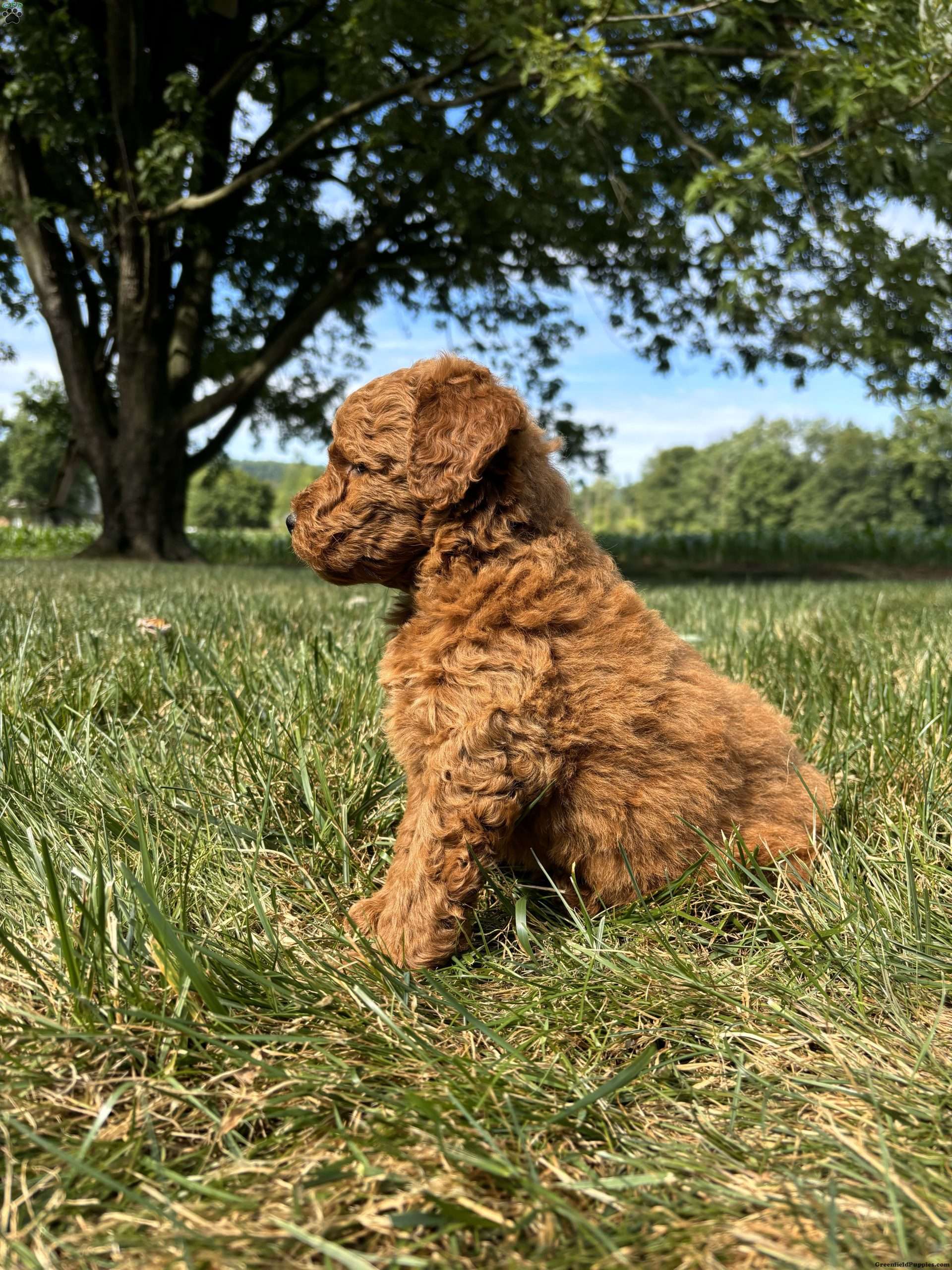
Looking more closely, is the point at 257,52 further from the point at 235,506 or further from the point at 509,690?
the point at 235,506

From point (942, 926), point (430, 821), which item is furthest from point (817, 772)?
point (430, 821)

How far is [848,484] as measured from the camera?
85.8 meters

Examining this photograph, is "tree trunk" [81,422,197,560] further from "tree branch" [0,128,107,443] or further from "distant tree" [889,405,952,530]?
"distant tree" [889,405,952,530]

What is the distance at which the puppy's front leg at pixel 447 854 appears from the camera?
1789 millimetres

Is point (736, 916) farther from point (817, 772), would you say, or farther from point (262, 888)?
point (262, 888)

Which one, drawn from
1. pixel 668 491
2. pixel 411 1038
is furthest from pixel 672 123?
pixel 668 491

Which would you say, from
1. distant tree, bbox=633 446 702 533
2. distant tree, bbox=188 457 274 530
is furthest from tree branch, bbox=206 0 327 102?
distant tree, bbox=633 446 702 533

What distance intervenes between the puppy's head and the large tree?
5.24 metres

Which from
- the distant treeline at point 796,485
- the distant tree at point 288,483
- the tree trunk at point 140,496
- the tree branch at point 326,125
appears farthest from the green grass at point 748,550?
the distant tree at point 288,483

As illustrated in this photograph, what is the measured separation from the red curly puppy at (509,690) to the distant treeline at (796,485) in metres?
54.9

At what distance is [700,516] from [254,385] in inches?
4119

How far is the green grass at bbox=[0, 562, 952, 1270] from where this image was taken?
1.14 meters

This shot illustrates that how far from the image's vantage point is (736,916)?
2.05 meters

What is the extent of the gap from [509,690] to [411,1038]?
2.34ft
